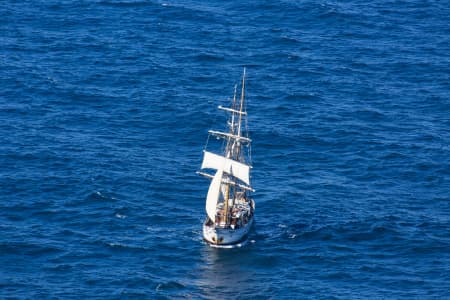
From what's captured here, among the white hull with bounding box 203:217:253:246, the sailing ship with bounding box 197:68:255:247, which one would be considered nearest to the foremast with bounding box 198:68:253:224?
the sailing ship with bounding box 197:68:255:247

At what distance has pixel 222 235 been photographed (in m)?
192

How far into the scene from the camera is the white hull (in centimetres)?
19212

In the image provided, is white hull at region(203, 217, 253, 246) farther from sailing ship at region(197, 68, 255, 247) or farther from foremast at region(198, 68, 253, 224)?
foremast at region(198, 68, 253, 224)

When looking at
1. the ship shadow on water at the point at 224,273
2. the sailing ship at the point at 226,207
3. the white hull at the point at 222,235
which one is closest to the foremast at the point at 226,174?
the sailing ship at the point at 226,207

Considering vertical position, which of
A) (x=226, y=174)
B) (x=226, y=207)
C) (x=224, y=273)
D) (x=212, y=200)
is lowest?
(x=224, y=273)

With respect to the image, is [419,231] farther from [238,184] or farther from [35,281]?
[35,281]

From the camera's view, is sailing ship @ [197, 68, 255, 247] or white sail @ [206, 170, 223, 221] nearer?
sailing ship @ [197, 68, 255, 247]

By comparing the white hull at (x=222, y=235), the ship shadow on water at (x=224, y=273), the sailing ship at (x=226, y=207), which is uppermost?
the sailing ship at (x=226, y=207)

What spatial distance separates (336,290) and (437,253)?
71.2ft

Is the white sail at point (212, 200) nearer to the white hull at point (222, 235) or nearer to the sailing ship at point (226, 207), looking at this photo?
the sailing ship at point (226, 207)

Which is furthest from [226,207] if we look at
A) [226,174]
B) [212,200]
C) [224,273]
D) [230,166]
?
[224,273]

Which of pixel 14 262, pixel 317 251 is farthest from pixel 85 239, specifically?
pixel 317 251

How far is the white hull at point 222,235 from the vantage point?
630 feet

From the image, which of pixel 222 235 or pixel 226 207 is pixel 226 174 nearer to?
pixel 226 207
